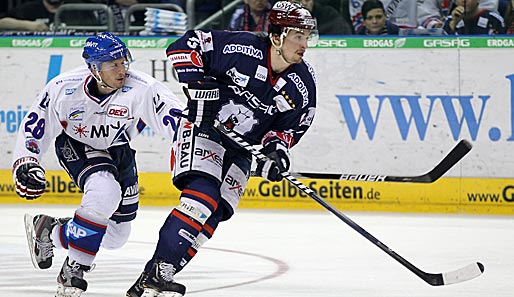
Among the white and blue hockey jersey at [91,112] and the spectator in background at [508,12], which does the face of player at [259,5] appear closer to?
the spectator in background at [508,12]

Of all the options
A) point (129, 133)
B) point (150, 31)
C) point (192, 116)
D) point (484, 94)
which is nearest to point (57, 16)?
point (150, 31)

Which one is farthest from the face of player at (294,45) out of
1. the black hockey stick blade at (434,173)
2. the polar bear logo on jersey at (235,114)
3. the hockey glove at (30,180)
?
the hockey glove at (30,180)

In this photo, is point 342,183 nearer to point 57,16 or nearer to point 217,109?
point 57,16

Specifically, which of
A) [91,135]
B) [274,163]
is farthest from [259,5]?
[274,163]

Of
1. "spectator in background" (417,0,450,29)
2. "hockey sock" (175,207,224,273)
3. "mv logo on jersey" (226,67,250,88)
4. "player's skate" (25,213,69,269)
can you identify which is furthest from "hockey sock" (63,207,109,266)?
"spectator in background" (417,0,450,29)

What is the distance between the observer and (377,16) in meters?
8.15

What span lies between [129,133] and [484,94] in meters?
3.58

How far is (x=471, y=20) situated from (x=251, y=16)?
1.61 meters

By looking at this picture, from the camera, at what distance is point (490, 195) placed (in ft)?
26.1

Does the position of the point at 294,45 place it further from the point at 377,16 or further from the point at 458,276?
the point at 377,16

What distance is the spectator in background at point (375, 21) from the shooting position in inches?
319

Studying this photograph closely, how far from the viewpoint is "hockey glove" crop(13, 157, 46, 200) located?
15.3 ft

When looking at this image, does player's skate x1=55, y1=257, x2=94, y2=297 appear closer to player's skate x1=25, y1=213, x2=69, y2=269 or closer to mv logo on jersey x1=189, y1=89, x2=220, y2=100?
player's skate x1=25, y1=213, x2=69, y2=269

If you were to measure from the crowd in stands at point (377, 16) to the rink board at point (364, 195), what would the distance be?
1091 mm
